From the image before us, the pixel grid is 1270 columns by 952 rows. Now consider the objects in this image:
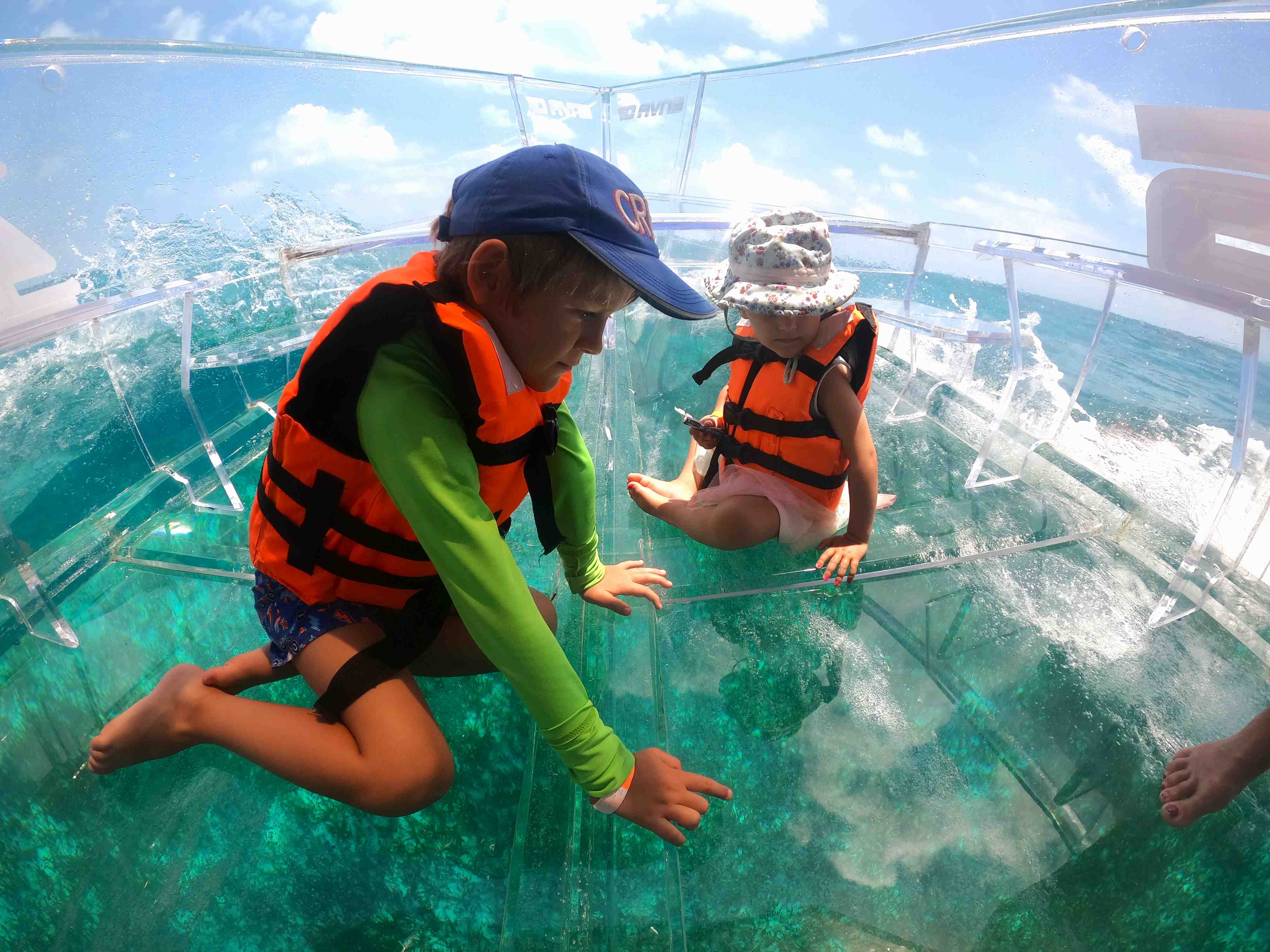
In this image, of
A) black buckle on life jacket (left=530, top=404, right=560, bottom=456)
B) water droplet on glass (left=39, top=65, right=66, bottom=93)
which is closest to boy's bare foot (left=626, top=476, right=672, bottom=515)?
black buckle on life jacket (left=530, top=404, right=560, bottom=456)

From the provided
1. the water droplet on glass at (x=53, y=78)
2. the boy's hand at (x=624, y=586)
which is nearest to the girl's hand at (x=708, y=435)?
the boy's hand at (x=624, y=586)

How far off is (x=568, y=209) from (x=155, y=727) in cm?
111

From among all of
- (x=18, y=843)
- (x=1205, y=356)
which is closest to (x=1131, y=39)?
(x=1205, y=356)

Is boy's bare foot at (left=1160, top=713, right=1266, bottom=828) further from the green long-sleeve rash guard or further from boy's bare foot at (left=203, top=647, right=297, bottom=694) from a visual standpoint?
boy's bare foot at (left=203, top=647, right=297, bottom=694)

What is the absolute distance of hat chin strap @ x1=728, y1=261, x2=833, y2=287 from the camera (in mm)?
1614

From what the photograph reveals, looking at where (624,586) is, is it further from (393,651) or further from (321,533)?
(321,533)

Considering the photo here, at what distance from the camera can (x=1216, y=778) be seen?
1.15 m

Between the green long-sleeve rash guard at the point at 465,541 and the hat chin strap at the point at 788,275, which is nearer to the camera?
the green long-sleeve rash guard at the point at 465,541

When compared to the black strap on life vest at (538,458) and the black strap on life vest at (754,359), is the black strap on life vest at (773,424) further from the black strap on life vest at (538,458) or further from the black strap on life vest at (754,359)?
the black strap on life vest at (538,458)

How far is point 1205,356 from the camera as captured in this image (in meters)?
1.96

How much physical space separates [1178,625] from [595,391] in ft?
6.48

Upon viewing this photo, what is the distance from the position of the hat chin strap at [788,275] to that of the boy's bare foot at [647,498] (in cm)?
65

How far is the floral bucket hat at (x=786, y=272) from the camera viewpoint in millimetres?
1571

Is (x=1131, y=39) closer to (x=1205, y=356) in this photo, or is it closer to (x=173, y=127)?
(x=1205, y=356)
